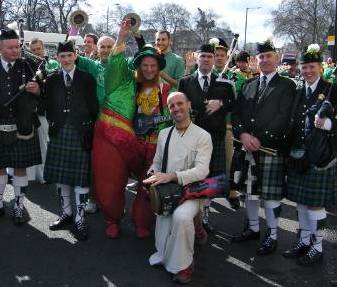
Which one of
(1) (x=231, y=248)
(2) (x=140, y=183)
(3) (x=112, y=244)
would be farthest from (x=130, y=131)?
(1) (x=231, y=248)

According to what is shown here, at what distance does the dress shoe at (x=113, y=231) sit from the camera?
14.8 ft

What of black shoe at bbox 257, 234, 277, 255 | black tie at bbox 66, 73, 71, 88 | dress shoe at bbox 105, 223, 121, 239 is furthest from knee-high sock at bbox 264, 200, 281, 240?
black tie at bbox 66, 73, 71, 88

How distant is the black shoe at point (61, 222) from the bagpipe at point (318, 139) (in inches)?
99.9

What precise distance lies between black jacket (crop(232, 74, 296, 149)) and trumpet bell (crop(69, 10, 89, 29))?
212 cm

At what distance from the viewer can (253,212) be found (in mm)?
4422

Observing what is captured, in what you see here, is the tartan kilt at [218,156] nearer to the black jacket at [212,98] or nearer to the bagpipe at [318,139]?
the black jacket at [212,98]

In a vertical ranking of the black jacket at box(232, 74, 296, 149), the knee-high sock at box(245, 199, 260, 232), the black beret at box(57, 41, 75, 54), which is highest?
the black beret at box(57, 41, 75, 54)

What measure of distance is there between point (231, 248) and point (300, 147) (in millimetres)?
1183

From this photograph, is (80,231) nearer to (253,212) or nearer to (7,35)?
(253,212)

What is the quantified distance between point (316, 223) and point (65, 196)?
249cm

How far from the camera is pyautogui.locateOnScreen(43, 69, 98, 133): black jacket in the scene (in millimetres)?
4406

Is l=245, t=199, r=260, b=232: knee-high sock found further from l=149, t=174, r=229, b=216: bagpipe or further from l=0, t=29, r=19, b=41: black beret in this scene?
l=0, t=29, r=19, b=41: black beret

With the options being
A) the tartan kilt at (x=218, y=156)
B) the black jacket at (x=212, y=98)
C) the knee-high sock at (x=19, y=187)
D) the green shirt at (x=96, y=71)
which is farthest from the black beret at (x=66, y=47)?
the tartan kilt at (x=218, y=156)

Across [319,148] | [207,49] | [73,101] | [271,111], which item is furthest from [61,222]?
[319,148]
